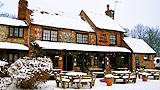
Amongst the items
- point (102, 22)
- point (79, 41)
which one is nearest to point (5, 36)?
point (79, 41)

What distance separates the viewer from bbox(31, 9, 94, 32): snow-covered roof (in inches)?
688

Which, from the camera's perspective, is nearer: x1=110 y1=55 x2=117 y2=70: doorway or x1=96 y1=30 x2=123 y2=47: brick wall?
x1=96 y1=30 x2=123 y2=47: brick wall

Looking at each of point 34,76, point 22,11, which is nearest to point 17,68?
point 34,76

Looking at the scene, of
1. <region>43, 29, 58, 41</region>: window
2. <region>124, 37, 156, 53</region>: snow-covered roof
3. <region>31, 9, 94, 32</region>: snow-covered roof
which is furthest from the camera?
<region>124, 37, 156, 53</region>: snow-covered roof

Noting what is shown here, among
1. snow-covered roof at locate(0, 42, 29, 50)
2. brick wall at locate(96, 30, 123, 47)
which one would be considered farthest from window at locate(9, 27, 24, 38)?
brick wall at locate(96, 30, 123, 47)

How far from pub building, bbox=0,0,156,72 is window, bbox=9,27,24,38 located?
0.22 metres

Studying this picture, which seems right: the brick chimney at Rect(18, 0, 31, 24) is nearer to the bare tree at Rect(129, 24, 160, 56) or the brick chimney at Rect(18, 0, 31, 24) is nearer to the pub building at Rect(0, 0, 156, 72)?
the pub building at Rect(0, 0, 156, 72)

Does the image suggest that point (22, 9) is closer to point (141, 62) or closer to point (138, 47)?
point (138, 47)

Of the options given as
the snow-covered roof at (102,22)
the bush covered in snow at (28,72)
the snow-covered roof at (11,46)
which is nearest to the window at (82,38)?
the snow-covered roof at (102,22)

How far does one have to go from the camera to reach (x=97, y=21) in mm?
21484

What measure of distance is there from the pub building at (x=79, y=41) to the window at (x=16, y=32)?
22 cm

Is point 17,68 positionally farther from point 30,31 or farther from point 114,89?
point 30,31

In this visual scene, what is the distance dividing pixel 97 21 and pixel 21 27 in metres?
9.47

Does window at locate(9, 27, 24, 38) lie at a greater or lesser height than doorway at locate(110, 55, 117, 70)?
greater
